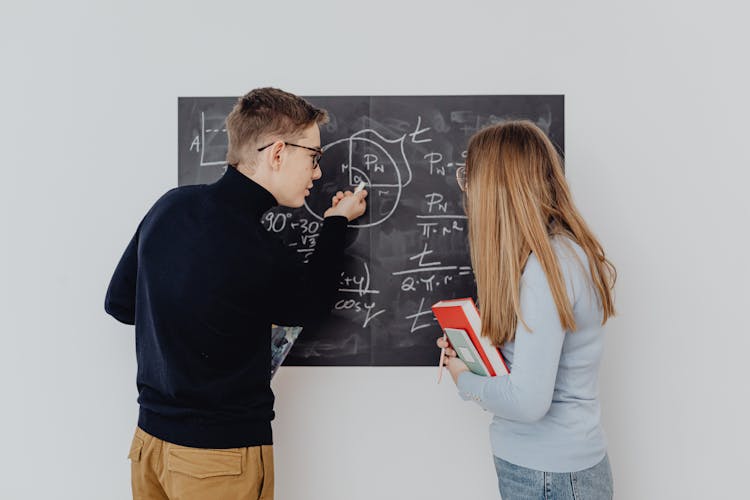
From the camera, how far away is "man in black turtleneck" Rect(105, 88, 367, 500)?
1.35 metres

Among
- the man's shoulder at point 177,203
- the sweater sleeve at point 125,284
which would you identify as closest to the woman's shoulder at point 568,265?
the man's shoulder at point 177,203

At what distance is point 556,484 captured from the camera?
49.6 inches

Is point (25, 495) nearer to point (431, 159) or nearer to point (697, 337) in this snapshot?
point (431, 159)

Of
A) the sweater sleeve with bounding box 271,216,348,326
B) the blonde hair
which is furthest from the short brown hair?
the blonde hair

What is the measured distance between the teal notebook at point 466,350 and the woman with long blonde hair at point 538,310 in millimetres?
46

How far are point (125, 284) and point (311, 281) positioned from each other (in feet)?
1.76

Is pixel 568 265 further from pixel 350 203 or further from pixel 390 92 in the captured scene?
pixel 390 92

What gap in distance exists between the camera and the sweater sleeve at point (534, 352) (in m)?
1.18

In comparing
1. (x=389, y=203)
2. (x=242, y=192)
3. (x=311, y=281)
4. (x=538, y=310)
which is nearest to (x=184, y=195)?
(x=242, y=192)

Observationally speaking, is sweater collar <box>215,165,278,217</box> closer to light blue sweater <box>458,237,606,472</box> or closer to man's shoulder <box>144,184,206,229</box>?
man's shoulder <box>144,184,206,229</box>

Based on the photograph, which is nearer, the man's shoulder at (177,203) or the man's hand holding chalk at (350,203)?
the man's shoulder at (177,203)

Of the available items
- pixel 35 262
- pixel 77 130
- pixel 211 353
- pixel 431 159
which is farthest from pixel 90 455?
pixel 431 159

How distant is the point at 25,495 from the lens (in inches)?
74.5

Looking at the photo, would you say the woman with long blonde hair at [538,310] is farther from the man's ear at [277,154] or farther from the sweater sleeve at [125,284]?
the sweater sleeve at [125,284]
